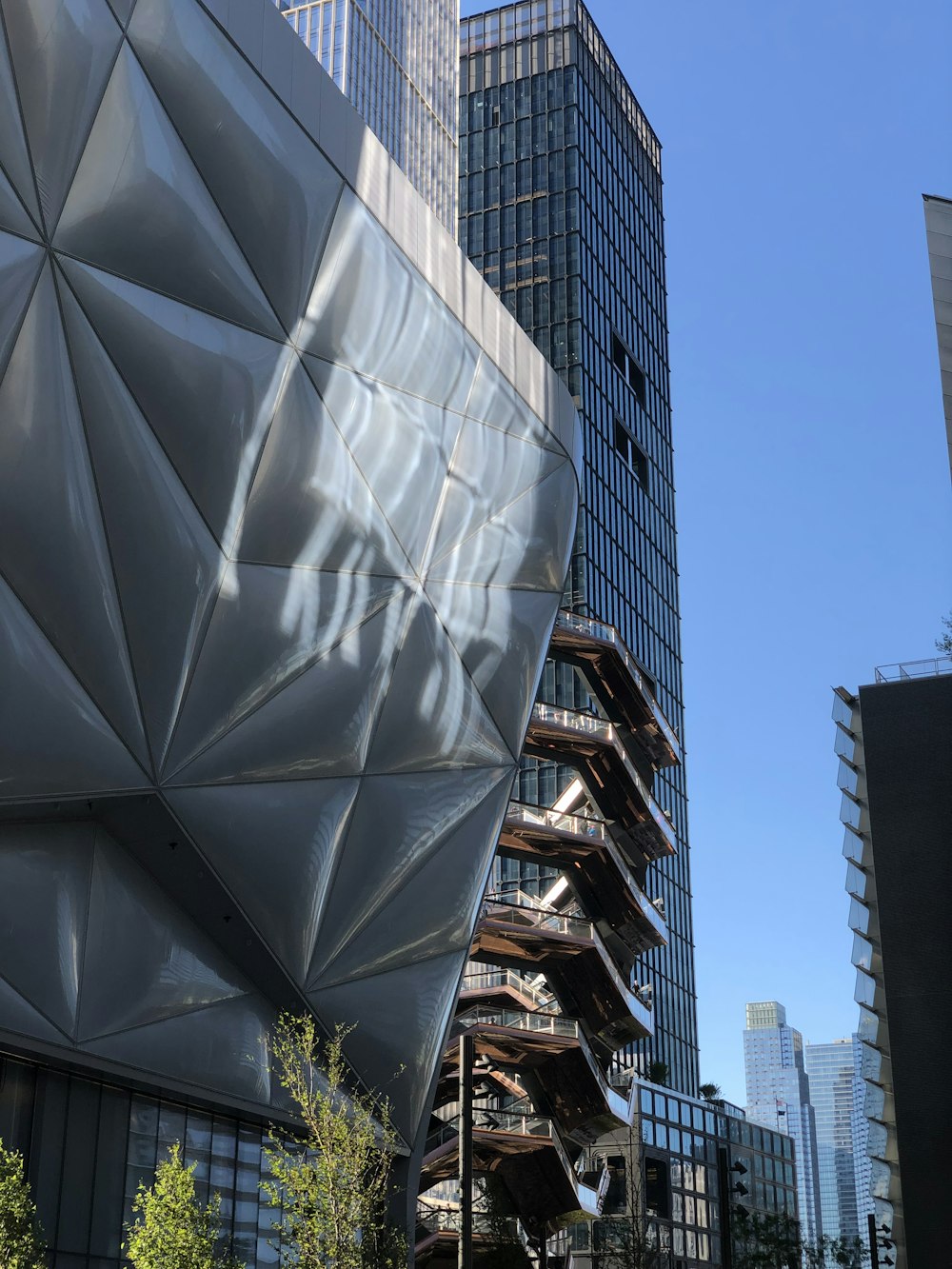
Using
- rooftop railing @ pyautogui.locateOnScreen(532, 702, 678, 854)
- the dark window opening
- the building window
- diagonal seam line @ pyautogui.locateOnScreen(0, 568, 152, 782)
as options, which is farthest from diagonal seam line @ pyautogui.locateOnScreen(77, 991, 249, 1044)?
the dark window opening

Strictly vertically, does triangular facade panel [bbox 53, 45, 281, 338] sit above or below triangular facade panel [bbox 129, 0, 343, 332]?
below

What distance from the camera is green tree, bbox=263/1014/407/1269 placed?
80.2 feet

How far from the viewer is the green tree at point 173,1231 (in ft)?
73.9

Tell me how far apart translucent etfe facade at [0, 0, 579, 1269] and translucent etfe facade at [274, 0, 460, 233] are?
80393 millimetres

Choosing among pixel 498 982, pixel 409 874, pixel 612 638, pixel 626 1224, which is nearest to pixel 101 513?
pixel 409 874

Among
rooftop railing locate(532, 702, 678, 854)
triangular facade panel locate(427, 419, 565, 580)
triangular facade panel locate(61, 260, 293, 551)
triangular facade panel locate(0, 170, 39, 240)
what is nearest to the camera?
triangular facade panel locate(0, 170, 39, 240)

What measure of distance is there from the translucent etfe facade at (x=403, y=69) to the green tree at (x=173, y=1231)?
9234 centimetres

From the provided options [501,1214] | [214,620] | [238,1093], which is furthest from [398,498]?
[501,1214]

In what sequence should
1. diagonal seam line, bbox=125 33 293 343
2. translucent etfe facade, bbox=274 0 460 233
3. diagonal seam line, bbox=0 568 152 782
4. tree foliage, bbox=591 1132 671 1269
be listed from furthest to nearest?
1. translucent etfe facade, bbox=274 0 460 233
2. tree foliage, bbox=591 1132 671 1269
3. diagonal seam line, bbox=125 33 293 343
4. diagonal seam line, bbox=0 568 152 782

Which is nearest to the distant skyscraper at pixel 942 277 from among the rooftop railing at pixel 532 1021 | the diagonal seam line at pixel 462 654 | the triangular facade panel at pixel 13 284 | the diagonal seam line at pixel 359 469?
Answer: the diagonal seam line at pixel 462 654

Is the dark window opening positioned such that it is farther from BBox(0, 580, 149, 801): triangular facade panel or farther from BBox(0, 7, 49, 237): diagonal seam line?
BBox(0, 7, 49, 237): diagonal seam line

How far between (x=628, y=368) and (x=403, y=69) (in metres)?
33.6

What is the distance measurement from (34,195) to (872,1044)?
1644 inches

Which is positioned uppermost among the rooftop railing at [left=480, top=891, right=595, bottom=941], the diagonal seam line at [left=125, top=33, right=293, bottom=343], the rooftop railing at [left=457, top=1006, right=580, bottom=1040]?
the diagonal seam line at [left=125, top=33, right=293, bottom=343]
